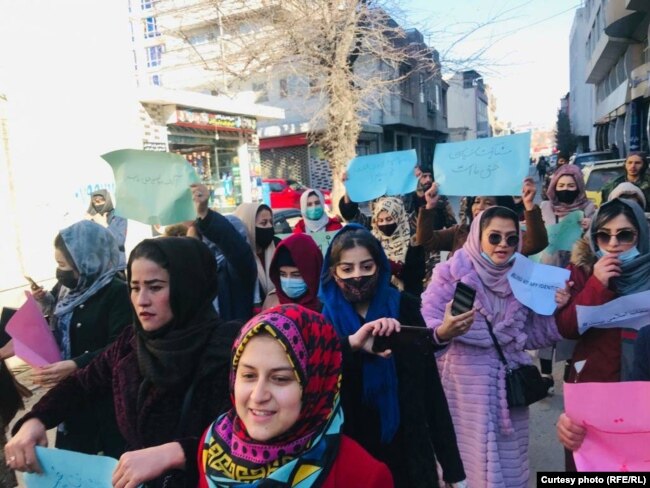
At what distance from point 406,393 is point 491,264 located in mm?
841

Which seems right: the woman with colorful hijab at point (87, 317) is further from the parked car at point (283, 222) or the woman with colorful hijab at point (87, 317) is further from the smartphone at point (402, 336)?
the parked car at point (283, 222)

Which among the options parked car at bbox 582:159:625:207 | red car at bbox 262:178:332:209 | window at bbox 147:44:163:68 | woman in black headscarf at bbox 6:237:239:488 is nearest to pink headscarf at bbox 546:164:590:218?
woman in black headscarf at bbox 6:237:239:488

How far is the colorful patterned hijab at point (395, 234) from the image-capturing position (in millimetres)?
4016

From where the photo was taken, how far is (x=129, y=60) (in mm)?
10883

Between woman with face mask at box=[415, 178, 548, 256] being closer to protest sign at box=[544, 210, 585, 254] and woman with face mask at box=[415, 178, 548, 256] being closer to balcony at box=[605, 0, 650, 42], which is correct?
protest sign at box=[544, 210, 585, 254]

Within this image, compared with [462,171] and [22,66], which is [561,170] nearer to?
[462,171]

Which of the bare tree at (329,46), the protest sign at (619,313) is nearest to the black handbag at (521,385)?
the protest sign at (619,313)

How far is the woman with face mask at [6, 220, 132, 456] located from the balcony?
20686mm

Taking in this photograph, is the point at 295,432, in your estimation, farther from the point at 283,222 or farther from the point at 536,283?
the point at 283,222

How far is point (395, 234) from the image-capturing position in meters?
4.08

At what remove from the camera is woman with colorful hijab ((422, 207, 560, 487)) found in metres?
2.39

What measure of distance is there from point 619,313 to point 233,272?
6.93 feet

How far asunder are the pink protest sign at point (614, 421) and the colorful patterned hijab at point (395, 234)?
2.45m

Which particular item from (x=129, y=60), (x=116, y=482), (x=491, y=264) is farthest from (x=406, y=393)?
(x=129, y=60)
